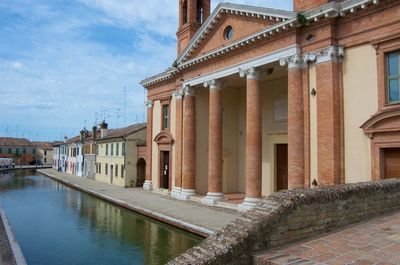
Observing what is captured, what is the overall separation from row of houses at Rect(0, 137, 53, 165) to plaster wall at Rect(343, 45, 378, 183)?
79.5m

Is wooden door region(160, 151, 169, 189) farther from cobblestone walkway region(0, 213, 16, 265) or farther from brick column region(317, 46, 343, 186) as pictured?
brick column region(317, 46, 343, 186)

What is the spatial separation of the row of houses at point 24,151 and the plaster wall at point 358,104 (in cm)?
7948

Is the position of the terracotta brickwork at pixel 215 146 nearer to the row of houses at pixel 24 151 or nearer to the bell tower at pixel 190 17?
the bell tower at pixel 190 17

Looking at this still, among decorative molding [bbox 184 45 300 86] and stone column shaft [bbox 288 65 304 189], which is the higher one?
decorative molding [bbox 184 45 300 86]

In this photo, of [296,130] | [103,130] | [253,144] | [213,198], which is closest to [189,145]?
[213,198]

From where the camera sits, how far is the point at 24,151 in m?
82.7

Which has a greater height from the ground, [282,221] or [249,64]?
[249,64]

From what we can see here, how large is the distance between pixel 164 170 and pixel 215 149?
6.72 meters

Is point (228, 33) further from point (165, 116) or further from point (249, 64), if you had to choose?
point (165, 116)

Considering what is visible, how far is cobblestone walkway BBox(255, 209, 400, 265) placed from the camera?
4.76 meters

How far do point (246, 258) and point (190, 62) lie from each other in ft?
51.2

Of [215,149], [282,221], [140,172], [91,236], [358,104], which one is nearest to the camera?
[282,221]

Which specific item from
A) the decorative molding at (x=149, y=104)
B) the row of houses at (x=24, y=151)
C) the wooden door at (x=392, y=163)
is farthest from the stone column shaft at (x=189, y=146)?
the row of houses at (x=24, y=151)

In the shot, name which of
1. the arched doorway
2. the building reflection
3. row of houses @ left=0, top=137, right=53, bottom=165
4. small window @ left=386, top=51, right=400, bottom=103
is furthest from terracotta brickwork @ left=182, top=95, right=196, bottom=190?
row of houses @ left=0, top=137, right=53, bottom=165
